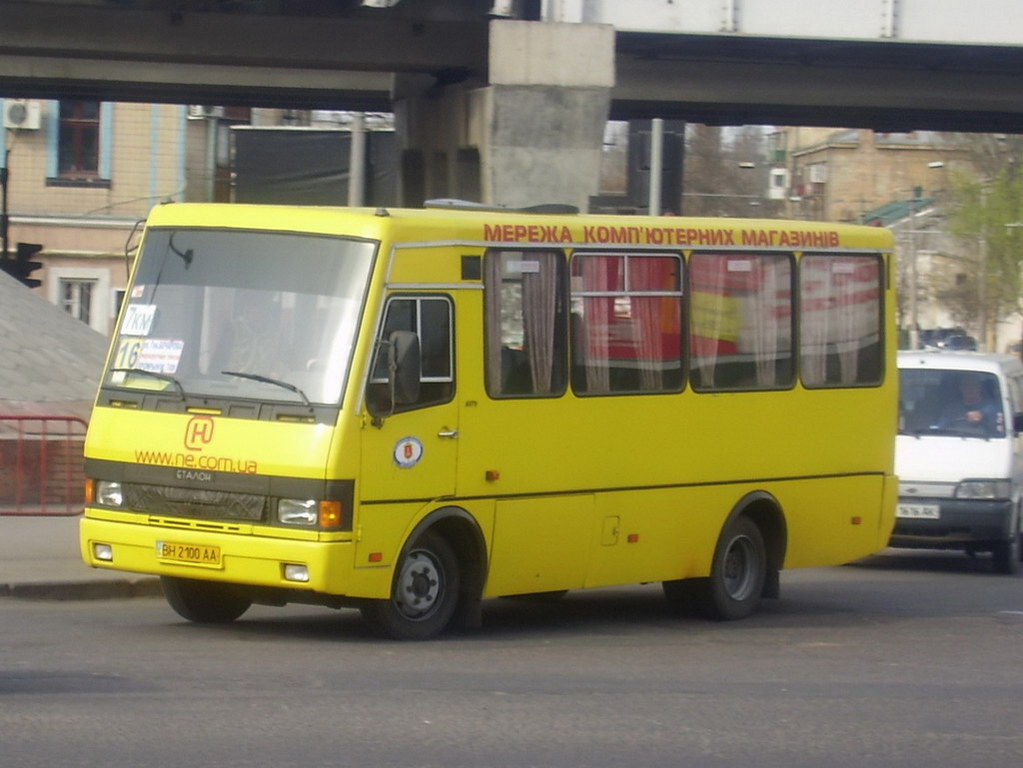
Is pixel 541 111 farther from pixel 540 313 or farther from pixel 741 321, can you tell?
pixel 540 313

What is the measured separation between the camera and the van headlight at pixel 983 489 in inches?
676

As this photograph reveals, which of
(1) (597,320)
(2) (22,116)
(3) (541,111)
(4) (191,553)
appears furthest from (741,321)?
(2) (22,116)

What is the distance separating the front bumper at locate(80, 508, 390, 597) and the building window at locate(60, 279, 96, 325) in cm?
3647

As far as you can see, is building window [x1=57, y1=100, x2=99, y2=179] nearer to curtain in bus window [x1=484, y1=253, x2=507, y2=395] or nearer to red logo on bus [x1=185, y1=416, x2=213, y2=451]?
curtain in bus window [x1=484, y1=253, x2=507, y2=395]

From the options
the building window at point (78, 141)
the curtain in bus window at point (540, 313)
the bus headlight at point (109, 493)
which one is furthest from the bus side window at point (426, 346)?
the building window at point (78, 141)

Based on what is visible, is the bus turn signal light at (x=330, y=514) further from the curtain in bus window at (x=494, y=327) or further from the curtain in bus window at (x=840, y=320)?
the curtain in bus window at (x=840, y=320)

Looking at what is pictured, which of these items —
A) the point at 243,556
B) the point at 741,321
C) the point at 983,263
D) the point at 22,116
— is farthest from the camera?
the point at 983,263

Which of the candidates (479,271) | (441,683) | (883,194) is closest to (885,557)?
(479,271)

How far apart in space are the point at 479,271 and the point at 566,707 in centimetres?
329

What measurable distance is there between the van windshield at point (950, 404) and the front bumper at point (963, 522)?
0.74m

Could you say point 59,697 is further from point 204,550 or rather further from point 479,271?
point 479,271

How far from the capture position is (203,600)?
1119cm

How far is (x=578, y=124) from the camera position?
70.0 ft

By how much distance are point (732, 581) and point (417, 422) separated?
11.6 feet
